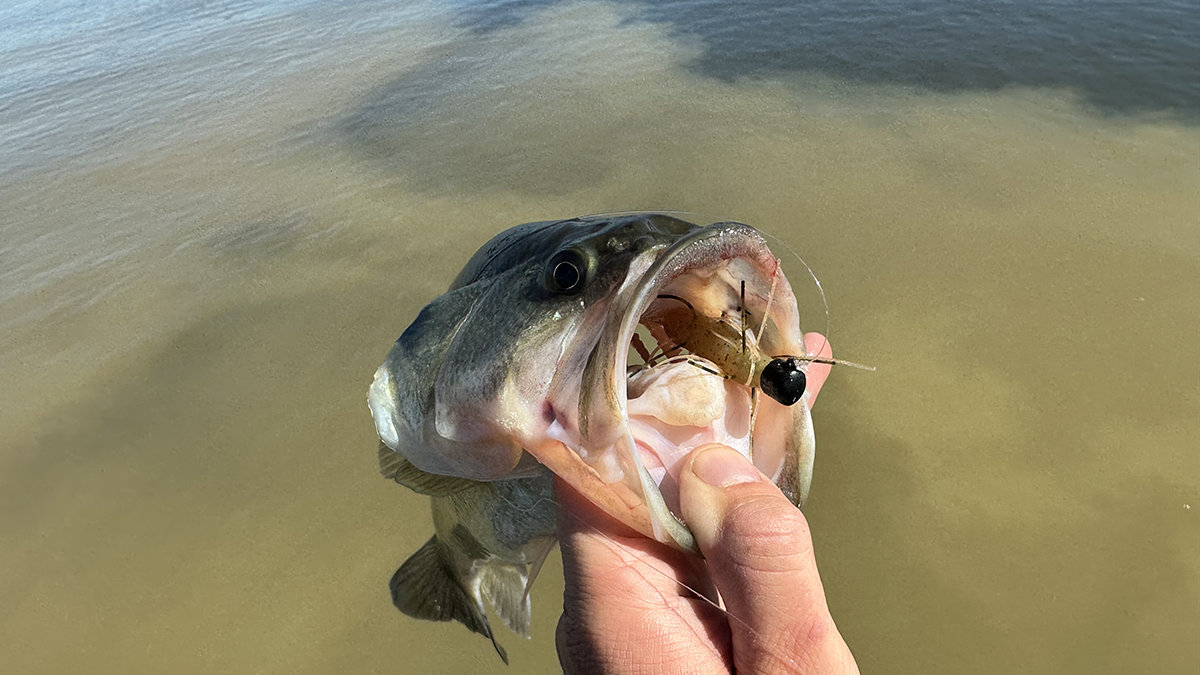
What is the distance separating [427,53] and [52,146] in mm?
3921

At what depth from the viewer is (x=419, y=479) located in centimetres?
192

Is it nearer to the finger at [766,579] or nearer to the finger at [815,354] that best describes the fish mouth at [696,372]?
the finger at [766,579]

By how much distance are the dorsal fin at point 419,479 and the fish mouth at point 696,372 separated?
671mm

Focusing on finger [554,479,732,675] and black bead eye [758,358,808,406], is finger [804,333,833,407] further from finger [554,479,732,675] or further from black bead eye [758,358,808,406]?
finger [554,479,732,675]

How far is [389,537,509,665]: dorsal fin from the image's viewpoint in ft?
8.27

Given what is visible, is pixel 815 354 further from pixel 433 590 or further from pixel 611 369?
pixel 433 590

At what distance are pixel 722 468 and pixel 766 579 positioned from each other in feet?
0.71

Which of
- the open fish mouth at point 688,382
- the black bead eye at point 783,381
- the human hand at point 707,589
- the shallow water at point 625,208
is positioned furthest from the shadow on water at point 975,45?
the human hand at point 707,589

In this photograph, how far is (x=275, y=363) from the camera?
4.10 meters

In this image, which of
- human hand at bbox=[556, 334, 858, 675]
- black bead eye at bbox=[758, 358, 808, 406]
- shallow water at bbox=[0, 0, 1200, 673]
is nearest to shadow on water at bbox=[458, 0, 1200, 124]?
shallow water at bbox=[0, 0, 1200, 673]

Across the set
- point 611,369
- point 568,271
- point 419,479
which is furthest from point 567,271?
point 419,479

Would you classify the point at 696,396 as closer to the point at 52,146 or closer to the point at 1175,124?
the point at 1175,124

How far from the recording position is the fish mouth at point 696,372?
4.05ft

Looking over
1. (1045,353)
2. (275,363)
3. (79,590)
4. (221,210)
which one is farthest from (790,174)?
(79,590)
